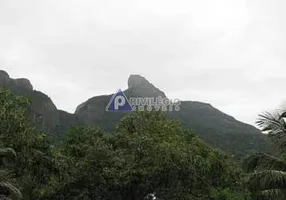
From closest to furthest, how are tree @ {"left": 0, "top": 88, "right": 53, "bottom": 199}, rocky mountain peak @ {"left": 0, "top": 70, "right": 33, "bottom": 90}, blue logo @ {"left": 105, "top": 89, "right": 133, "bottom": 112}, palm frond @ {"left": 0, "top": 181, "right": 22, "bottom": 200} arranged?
palm frond @ {"left": 0, "top": 181, "right": 22, "bottom": 200} < tree @ {"left": 0, "top": 88, "right": 53, "bottom": 199} < rocky mountain peak @ {"left": 0, "top": 70, "right": 33, "bottom": 90} < blue logo @ {"left": 105, "top": 89, "right": 133, "bottom": 112}

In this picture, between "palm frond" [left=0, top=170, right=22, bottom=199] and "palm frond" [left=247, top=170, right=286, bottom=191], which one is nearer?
"palm frond" [left=247, top=170, right=286, bottom=191]

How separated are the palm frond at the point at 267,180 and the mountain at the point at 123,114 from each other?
4070cm

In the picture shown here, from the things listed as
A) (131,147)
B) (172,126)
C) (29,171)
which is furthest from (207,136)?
(29,171)

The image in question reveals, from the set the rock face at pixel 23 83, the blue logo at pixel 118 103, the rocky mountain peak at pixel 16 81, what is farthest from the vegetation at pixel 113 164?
the rock face at pixel 23 83

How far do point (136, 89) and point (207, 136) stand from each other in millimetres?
47044

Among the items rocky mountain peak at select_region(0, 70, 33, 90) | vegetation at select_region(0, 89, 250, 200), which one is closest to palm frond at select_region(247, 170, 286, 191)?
vegetation at select_region(0, 89, 250, 200)

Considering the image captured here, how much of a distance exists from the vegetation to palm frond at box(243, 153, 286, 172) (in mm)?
8986

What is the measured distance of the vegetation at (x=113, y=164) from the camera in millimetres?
20031

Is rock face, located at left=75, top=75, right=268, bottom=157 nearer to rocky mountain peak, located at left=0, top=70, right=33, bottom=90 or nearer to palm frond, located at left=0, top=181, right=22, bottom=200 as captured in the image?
rocky mountain peak, located at left=0, top=70, right=33, bottom=90

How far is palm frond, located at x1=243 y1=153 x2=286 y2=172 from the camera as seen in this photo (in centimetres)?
1353

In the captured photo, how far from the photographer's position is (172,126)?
28391mm

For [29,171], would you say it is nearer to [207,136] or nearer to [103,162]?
[103,162]

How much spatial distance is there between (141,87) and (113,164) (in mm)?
85959

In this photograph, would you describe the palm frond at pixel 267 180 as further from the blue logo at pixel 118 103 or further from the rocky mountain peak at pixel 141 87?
the rocky mountain peak at pixel 141 87
